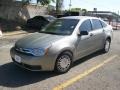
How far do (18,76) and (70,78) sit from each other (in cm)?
141

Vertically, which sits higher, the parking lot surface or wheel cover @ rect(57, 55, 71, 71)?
wheel cover @ rect(57, 55, 71, 71)

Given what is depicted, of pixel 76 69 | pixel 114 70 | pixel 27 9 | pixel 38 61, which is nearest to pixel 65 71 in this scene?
pixel 76 69

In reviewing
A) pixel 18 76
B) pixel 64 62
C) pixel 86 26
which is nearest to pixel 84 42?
pixel 86 26

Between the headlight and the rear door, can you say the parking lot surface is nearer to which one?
the rear door

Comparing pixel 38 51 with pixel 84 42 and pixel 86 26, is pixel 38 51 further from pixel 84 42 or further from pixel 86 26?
pixel 86 26

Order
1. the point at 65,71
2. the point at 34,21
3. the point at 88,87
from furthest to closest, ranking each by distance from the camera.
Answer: the point at 34,21
the point at 65,71
the point at 88,87

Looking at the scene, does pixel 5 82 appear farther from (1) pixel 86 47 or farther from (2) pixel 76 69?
A: (1) pixel 86 47

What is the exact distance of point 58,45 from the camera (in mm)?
6188

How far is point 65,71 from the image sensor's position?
6578 mm

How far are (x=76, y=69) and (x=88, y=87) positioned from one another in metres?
1.51

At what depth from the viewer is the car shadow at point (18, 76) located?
5727 millimetres

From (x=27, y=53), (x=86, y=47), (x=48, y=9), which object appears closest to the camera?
(x=27, y=53)

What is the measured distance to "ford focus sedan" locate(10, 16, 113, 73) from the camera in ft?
19.5

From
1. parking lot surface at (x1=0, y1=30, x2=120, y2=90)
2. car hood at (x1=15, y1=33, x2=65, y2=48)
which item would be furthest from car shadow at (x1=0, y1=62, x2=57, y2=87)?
car hood at (x1=15, y1=33, x2=65, y2=48)
